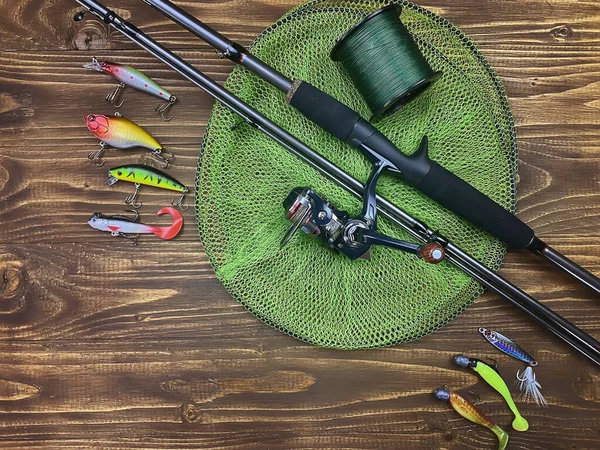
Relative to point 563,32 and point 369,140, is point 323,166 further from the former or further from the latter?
A: point 563,32

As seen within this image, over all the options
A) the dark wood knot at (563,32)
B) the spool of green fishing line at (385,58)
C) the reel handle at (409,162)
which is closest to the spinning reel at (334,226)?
the reel handle at (409,162)

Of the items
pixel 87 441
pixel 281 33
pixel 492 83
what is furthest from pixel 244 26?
pixel 87 441

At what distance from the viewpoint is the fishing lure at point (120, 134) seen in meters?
1.25

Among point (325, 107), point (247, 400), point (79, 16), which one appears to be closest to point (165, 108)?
point (79, 16)

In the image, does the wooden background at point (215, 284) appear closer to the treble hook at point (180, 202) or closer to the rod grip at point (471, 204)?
the treble hook at point (180, 202)

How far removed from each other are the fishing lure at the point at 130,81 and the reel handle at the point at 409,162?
0.37 m

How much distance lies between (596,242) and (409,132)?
0.61m

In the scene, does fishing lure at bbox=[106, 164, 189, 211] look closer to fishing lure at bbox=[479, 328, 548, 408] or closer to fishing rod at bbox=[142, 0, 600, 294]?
fishing rod at bbox=[142, 0, 600, 294]

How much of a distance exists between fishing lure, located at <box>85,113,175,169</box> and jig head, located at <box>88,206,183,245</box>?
0.15 m

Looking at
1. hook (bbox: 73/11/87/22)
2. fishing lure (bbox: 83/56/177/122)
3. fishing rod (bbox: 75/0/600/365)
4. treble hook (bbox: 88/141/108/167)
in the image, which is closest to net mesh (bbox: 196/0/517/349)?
fishing rod (bbox: 75/0/600/365)

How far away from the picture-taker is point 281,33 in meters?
1.23

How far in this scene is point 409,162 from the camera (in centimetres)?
114

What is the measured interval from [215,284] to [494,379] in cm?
79

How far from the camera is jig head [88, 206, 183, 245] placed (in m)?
1.28
